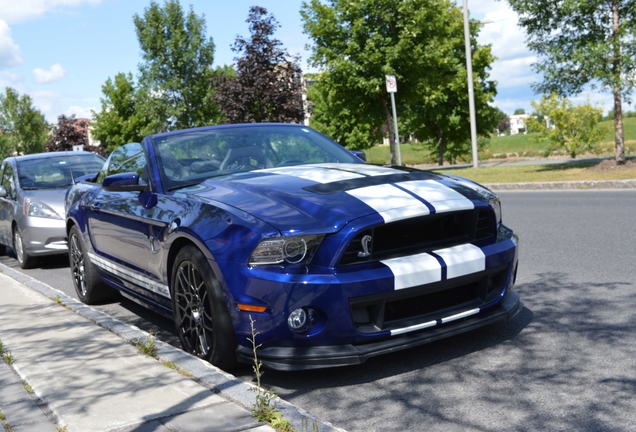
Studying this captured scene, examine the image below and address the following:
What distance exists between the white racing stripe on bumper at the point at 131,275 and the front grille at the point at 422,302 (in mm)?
1504

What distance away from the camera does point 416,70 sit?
92.9 ft

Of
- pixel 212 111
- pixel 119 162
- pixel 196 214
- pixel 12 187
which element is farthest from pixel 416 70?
pixel 196 214

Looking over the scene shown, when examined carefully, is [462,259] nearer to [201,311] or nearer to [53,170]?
[201,311]

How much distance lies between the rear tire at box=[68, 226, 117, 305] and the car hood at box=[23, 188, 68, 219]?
268cm

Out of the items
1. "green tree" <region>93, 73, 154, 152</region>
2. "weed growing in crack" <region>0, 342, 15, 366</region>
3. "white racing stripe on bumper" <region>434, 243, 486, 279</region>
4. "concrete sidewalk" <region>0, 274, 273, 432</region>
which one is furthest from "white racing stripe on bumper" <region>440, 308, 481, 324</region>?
"green tree" <region>93, 73, 154, 152</region>

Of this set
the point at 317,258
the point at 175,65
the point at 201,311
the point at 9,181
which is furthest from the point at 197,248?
the point at 175,65

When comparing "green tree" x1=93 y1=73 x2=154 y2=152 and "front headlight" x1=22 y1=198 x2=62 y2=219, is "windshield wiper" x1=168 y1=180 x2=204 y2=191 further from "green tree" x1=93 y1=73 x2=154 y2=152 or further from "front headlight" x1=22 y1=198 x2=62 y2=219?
"green tree" x1=93 y1=73 x2=154 y2=152

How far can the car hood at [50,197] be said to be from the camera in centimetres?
942

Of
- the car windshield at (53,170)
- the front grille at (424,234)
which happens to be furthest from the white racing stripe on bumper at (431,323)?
the car windshield at (53,170)

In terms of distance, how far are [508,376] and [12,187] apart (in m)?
8.67

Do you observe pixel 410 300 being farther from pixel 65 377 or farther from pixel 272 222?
pixel 65 377

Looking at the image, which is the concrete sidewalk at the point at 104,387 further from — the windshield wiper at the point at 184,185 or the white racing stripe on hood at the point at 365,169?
the white racing stripe on hood at the point at 365,169

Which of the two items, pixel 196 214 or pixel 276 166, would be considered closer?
pixel 196 214

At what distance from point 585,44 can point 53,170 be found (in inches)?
575
